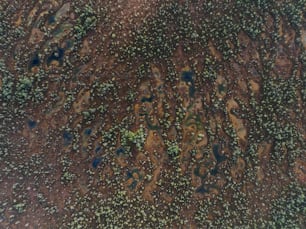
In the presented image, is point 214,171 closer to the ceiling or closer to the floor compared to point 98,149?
closer to the floor

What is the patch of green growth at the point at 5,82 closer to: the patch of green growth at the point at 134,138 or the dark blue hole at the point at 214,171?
the patch of green growth at the point at 134,138

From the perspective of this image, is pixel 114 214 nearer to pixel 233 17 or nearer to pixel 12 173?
pixel 12 173

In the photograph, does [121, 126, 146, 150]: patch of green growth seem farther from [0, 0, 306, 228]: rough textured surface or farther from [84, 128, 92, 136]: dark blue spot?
[84, 128, 92, 136]: dark blue spot

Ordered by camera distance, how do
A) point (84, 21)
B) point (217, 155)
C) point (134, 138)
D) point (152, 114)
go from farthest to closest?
point (217, 155)
point (152, 114)
point (134, 138)
point (84, 21)

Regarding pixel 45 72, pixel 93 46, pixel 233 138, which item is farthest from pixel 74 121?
pixel 233 138

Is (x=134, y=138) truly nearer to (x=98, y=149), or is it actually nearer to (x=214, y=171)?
(x=98, y=149)

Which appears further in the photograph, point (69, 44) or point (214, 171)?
point (214, 171)

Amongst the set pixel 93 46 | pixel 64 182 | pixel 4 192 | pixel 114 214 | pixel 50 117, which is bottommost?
pixel 114 214

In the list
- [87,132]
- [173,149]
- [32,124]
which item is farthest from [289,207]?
[32,124]

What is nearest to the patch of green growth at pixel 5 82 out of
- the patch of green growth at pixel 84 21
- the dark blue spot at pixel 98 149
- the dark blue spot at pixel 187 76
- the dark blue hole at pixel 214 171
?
the patch of green growth at pixel 84 21
